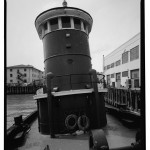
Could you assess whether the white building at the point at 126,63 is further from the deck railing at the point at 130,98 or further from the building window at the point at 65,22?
the building window at the point at 65,22

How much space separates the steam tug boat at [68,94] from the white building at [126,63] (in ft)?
36.9

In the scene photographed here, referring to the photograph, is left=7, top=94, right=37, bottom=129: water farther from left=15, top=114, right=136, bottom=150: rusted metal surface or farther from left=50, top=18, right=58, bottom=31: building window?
left=50, top=18, right=58, bottom=31: building window

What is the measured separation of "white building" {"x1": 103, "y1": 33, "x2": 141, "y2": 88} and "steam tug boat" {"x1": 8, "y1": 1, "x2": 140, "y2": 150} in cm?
1125

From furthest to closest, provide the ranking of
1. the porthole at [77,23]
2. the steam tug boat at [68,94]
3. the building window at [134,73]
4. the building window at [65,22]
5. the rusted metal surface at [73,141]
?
the building window at [134,73]
the porthole at [77,23]
the building window at [65,22]
the steam tug boat at [68,94]
the rusted metal surface at [73,141]

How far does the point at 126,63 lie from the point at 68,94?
848 inches

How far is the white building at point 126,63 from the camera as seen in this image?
2020 cm

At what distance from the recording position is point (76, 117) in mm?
5637

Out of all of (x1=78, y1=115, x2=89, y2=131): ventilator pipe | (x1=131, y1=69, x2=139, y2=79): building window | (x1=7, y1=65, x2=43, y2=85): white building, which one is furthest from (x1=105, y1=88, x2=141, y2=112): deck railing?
(x1=7, y1=65, x2=43, y2=85): white building

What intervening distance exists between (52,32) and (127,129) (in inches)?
218

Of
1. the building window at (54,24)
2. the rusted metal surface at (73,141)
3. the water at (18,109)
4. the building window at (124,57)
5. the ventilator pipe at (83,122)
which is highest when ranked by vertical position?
the building window at (124,57)

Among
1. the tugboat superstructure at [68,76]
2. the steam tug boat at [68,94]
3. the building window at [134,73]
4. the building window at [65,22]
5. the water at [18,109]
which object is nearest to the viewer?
the steam tug boat at [68,94]

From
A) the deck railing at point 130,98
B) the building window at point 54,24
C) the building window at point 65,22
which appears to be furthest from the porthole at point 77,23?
the deck railing at point 130,98

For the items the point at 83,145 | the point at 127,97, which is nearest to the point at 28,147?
the point at 83,145

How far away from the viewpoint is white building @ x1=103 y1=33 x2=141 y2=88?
20.2 metres
